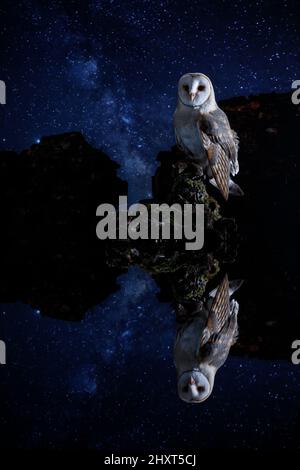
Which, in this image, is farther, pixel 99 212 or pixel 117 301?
pixel 99 212

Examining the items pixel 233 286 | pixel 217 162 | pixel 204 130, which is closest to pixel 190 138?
pixel 204 130

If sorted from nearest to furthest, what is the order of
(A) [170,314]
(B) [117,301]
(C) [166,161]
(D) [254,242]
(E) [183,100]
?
(A) [170,314] → (B) [117,301] → (E) [183,100] → (D) [254,242] → (C) [166,161]

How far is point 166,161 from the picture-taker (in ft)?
12.0

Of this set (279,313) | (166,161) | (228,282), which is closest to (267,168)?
(166,161)

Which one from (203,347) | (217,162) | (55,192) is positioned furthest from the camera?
(55,192)

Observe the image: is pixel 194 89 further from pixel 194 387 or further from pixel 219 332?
pixel 194 387

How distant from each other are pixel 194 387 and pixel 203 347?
0.57 feet

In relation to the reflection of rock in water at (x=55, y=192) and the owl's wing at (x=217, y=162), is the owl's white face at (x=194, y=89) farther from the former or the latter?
the reflection of rock in water at (x=55, y=192)

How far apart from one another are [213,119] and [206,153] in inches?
9.4

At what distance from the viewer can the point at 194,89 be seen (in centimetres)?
284

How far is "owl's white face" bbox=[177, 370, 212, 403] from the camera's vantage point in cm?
→ 106

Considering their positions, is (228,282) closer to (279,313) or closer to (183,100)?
(279,313)

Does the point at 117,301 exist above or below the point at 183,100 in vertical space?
below

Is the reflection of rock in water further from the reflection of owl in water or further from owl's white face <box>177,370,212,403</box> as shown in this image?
owl's white face <box>177,370,212,403</box>
